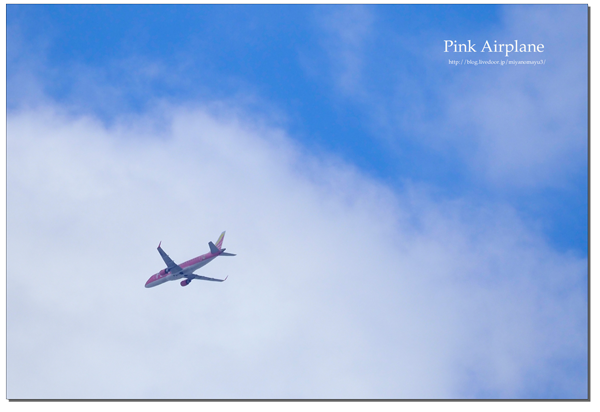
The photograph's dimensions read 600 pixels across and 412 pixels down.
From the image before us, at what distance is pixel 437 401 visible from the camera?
8800 centimetres

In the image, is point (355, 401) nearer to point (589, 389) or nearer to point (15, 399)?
point (589, 389)

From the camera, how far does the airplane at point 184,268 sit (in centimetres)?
12538

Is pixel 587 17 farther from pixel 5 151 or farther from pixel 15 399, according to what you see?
pixel 15 399

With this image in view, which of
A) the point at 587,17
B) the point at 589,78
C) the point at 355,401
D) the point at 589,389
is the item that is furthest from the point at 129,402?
the point at 587,17

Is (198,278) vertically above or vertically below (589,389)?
above

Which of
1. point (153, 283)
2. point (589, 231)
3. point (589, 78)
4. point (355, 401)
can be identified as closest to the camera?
point (355, 401)

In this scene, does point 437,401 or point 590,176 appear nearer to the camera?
point 437,401

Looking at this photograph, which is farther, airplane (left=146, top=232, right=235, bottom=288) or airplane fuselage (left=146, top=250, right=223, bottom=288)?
airplane fuselage (left=146, top=250, right=223, bottom=288)

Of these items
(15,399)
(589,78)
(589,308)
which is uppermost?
(589,78)

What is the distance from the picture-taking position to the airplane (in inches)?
4936

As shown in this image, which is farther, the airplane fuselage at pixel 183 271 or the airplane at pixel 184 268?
the airplane fuselage at pixel 183 271

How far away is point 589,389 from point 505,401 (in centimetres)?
1151

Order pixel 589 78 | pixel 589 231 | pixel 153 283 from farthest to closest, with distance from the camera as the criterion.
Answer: pixel 153 283 < pixel 589 78 < pixel 589 231

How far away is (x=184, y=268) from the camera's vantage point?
131m
